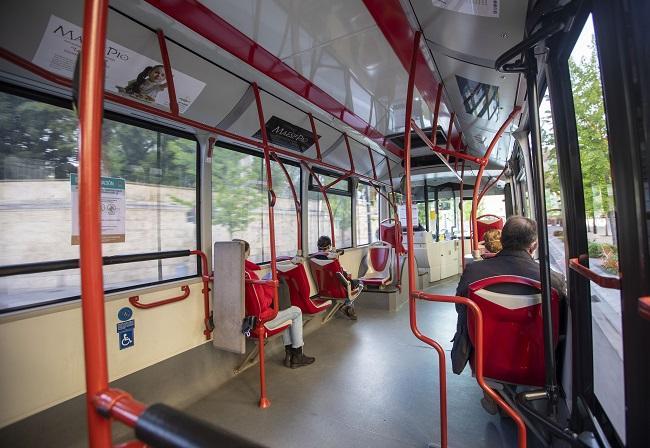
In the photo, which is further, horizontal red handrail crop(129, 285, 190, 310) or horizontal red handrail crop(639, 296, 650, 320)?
horizontal red handrail crop(129, 285, 190, 310)

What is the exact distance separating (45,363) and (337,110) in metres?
2.65

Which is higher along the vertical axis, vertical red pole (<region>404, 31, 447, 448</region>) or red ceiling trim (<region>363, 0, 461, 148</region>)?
red ceiling trim (<region>363, 0, 461, 148</region>)

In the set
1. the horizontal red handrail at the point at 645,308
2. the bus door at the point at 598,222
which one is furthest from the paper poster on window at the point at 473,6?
the horizontal red handrail at the point at 645,308

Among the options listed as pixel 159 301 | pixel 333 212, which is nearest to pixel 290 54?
pixel 159 301

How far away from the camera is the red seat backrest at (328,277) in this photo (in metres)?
3.78

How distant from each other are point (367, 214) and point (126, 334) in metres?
4.69

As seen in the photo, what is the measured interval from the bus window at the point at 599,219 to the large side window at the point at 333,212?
3244 mm

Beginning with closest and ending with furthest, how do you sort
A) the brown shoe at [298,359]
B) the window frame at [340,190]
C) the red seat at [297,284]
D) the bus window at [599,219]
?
1. the bus window at [599,219]
2. the brown shoe at [298,359]
3. the red seat at [297,284]
4. the window frame at [340,190]

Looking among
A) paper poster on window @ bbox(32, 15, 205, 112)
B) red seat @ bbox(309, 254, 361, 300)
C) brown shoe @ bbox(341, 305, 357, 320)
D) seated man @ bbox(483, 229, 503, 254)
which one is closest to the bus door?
seated man @ bbox(483, 229, 503, 254)

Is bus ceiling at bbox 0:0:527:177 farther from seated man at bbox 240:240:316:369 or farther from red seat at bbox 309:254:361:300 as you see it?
red seat at bbox 309:254:361:300

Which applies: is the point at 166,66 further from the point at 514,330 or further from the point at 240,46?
the point at 514,330

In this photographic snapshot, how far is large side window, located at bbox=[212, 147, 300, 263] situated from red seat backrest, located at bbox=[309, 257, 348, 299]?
0.47 m

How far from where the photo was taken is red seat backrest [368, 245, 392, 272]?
505cm

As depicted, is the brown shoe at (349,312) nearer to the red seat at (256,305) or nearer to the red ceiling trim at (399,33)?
the red seat at (256,305)
